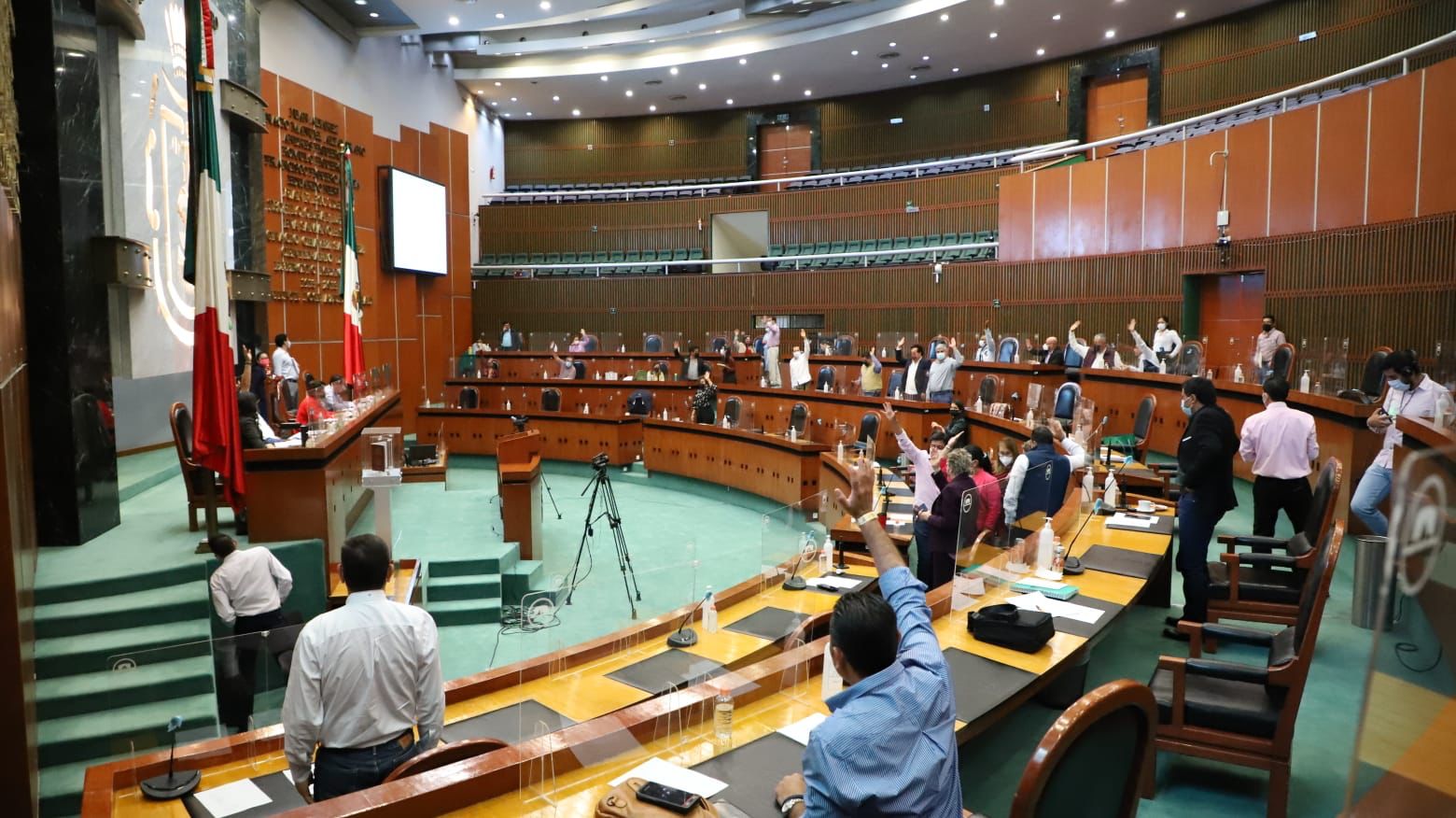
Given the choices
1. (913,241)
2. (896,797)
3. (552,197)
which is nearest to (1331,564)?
(896,797)

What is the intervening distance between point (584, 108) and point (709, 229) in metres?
5.50

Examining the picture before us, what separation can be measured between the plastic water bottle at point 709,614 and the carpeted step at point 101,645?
329 cm

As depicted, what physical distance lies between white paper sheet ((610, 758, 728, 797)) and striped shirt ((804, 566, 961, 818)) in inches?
28.8

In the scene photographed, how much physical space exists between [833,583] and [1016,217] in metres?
14.1

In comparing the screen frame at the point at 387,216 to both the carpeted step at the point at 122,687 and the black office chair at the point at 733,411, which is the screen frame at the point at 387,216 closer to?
the black office chair at the point at 733,411

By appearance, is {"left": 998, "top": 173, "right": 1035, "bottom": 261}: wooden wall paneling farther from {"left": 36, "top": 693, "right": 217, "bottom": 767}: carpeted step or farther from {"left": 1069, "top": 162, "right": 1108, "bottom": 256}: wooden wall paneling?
{"left": 36, "top": 693, "right": 217, "bottom": 767}: carpeted step

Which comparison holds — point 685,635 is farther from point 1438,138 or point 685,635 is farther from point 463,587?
point 1438,138

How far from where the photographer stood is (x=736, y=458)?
12.1 metres

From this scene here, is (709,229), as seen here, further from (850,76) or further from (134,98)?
(134,98)

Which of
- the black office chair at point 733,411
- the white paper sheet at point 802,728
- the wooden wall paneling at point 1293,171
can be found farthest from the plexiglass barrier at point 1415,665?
the wooden wall paneling at point 1293,171

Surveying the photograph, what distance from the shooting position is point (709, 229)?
22.1 metres

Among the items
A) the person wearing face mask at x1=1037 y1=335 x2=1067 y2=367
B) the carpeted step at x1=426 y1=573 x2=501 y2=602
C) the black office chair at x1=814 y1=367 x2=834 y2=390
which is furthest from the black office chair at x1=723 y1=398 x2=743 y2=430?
the carpeted step at x1=426 y1=573 x2=501 y2=602

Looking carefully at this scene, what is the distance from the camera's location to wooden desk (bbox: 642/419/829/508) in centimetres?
1056

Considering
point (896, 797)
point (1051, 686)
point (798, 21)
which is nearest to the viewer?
point (896, 797)
